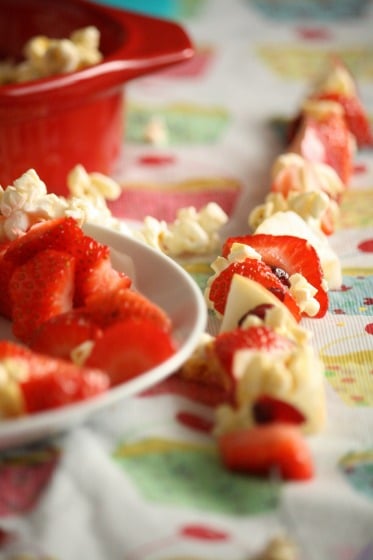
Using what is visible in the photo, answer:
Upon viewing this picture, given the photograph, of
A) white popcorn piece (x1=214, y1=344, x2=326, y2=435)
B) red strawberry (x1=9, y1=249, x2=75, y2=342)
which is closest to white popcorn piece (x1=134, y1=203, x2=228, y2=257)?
red strawberry (x1=9, y1=249, x2=75, y2=342)

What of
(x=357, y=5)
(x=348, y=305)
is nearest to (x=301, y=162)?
(x=348, y=305)

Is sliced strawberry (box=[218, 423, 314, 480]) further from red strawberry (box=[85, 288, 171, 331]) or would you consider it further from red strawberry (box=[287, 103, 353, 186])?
red strawberry (box=[287, 103, 353, 186])

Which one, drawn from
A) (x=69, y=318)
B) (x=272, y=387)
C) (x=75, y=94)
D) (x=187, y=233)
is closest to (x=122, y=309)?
(x=69, y=318)

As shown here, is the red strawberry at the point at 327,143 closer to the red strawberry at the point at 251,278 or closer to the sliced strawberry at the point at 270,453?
the red strawberry at the point at 251,278

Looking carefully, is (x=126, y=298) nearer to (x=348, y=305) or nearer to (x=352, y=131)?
(x=348, y=305)

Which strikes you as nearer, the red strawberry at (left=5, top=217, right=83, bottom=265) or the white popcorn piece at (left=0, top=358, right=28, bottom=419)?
the white popcorn piece at (left=0, top=358, right=28, bottom=419)

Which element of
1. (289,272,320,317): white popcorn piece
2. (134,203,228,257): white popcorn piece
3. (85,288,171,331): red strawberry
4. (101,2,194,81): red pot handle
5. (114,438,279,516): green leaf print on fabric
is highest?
(101,2,194,81): red pot handle
